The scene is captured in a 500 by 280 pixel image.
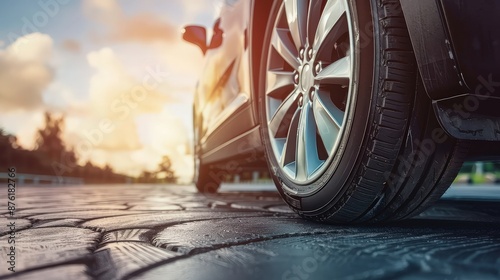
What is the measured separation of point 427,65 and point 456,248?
1.52ft

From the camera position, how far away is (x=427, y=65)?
1203 millimetres

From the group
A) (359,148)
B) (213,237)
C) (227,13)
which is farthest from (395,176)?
(227,13)

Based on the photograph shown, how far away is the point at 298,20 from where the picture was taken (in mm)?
1849

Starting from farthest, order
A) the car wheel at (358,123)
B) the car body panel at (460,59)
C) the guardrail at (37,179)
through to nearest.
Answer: the guardrail at (37,179)
the car wheel at (358,123)
the car body panel at (460,59)

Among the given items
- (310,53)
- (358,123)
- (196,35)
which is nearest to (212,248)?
(358,123)

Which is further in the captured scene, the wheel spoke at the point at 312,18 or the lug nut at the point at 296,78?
the lug nut at the point at 296,78

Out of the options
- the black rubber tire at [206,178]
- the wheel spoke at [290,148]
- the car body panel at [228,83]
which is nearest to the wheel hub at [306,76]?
the wheel spoke at [290,148]

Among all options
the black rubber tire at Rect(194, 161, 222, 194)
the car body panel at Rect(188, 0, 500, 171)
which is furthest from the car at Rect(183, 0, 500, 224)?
the black rubber tire at Rect(194, 161, 222, 194)

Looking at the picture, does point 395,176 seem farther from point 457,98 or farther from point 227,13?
point 227,13

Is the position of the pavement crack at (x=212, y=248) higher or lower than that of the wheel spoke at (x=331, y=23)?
lower

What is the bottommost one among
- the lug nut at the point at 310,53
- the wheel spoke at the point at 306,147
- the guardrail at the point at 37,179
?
the guardrail at the point at 37,179

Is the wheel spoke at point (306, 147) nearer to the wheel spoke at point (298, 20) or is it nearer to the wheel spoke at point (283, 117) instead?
the wheel spoke at point (283, 117)

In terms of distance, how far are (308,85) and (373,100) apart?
476mm

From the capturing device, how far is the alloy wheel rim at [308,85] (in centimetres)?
159
